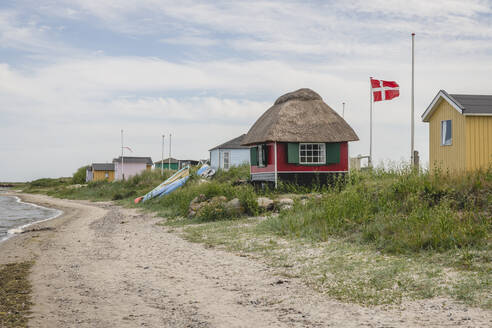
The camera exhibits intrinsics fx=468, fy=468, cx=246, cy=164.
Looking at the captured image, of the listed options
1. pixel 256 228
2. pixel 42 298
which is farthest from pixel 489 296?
pixel 256 228

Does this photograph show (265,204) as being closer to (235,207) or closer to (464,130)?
(235,207)

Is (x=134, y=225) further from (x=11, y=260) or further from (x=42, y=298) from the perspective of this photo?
(x=42, y=298)

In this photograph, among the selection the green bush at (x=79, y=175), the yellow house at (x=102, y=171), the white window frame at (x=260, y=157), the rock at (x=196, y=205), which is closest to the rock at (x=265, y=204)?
the rock at (x=196, y=205)

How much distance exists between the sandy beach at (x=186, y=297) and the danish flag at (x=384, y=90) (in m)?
17.5

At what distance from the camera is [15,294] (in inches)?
279

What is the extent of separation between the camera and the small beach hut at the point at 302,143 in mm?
22969

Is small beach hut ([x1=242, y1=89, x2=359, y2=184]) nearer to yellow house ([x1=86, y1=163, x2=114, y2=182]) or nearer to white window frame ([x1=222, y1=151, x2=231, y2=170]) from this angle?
white window frame ([x1=222, y1=151, x2=231, y2=170])

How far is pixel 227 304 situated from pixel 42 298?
2.78m

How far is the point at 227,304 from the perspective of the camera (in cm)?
616

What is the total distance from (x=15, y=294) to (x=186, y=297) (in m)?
2.70

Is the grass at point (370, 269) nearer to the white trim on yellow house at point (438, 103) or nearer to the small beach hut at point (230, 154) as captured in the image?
the white trim on yellow house at point (438, 103)

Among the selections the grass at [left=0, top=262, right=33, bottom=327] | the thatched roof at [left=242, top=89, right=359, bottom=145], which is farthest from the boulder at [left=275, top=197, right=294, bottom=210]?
the grass at [left=0, top=262, right=33, bottom=327]

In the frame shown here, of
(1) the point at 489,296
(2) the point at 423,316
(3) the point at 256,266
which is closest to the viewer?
(2) the point at 423,316

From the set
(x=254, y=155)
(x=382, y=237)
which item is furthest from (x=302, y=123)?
(x=382, y=237)
